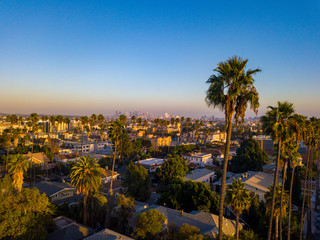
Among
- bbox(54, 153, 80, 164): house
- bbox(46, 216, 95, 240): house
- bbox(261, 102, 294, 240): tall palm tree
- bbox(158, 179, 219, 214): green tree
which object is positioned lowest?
bbox(54, 153, 80, 164): house

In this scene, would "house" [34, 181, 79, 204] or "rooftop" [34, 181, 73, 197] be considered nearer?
"house" [34, 181, 79, 204]

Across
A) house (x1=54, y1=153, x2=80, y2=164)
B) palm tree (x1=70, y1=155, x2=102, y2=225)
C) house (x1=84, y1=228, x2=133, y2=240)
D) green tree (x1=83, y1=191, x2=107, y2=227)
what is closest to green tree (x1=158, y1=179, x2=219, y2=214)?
green tree (x1=83, y1=191, x2=107, y2=227)

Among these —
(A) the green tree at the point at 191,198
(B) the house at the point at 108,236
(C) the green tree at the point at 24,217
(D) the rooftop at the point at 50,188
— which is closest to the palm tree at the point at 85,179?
(C) the green tree at the point at 24,217

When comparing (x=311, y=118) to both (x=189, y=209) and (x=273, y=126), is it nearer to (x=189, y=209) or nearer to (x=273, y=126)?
(x=273, y=126)

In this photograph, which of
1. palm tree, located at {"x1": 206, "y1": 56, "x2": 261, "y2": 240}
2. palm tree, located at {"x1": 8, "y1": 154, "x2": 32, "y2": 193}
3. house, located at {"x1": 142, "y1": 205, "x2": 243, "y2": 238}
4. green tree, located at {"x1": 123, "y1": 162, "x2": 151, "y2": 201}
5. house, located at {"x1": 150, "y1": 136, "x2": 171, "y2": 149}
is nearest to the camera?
palm tree, located at {"x1": 206, "y1": 56, "x2": 261, "y2": 240}

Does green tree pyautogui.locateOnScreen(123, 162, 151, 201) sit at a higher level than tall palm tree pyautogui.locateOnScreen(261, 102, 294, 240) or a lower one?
lower

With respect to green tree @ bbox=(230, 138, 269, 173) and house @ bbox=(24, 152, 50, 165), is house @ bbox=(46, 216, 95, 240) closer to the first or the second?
house @ bbox=(24, 152, 50, 165)

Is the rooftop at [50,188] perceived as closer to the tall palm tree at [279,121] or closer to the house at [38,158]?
Answer: the house at [38,158]

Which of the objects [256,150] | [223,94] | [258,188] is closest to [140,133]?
[256,150]
